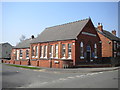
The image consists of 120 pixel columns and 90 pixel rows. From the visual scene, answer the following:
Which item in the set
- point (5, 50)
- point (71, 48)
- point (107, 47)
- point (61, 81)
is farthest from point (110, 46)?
point (5, 50)

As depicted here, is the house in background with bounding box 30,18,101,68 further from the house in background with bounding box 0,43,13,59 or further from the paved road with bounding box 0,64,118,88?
the house in background with bounding box 0,43,13,59

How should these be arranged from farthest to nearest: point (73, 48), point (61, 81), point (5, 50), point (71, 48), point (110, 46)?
point (5, 50) → point (110, 46) → point (71, 48) → point (73, 48) → point (61, 81)

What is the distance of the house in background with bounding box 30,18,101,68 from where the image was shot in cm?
2458

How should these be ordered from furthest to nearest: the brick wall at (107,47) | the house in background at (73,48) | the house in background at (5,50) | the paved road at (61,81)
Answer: the house in background at (5,50), the brick wall at (107,47), the house in background at (73,48), the paved road at (61,81)

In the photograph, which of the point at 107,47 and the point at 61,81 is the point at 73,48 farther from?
the point at 107,47

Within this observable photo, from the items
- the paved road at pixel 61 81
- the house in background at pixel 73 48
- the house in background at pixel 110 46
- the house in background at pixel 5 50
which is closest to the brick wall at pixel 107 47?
the house in background at pixel 110 46

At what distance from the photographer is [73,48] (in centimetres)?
2480

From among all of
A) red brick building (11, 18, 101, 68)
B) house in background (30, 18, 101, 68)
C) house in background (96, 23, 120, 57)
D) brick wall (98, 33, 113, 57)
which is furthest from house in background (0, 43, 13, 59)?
brick wall (98, 33, 113, 57)

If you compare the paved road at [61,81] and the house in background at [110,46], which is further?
the house in background at [110,46]

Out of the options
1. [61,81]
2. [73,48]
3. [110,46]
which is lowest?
[61,81]

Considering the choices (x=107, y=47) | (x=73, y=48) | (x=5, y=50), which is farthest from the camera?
(x=5, y=50)

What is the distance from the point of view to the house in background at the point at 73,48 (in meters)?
24.6

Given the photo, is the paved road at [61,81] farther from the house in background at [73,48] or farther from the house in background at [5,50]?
the house in background at [5,50]

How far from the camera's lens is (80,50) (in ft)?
85.1
